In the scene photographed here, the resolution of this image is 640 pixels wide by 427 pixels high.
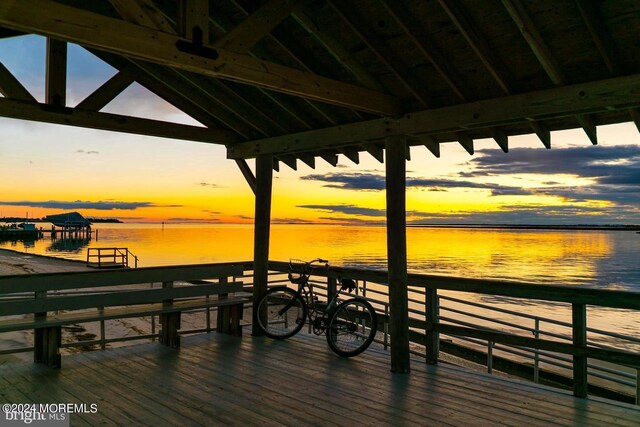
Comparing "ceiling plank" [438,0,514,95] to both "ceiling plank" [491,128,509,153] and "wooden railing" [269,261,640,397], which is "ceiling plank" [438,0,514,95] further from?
"wooden railing" [269,261,640,397]

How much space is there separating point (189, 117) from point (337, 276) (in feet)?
9.78

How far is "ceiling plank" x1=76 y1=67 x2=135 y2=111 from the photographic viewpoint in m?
5.18

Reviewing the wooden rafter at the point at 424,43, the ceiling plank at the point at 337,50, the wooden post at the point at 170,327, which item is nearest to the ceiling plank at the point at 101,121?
the wooden post at the point at 170,327

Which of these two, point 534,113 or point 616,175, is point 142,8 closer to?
point 534,113

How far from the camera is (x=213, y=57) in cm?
335

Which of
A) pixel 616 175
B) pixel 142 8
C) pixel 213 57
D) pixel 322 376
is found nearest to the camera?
pixel 142 8

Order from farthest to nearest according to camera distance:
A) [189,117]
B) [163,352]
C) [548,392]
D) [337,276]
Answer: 1. [189,117]
2. [337,276]
3. [163,352]
4. [548,392]

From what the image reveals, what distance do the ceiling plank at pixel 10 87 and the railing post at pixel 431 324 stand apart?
4590 millimetres

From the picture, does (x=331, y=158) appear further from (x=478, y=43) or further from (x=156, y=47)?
(x=156, y=47)

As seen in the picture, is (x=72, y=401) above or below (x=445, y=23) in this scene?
below

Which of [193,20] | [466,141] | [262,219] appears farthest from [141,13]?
[262,219]

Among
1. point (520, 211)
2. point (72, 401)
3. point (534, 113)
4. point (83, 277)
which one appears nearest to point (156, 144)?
point (83, 277)

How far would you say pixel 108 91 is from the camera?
17.5ft

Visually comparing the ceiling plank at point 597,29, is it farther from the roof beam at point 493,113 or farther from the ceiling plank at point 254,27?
the ceiling plank at point 254,27
